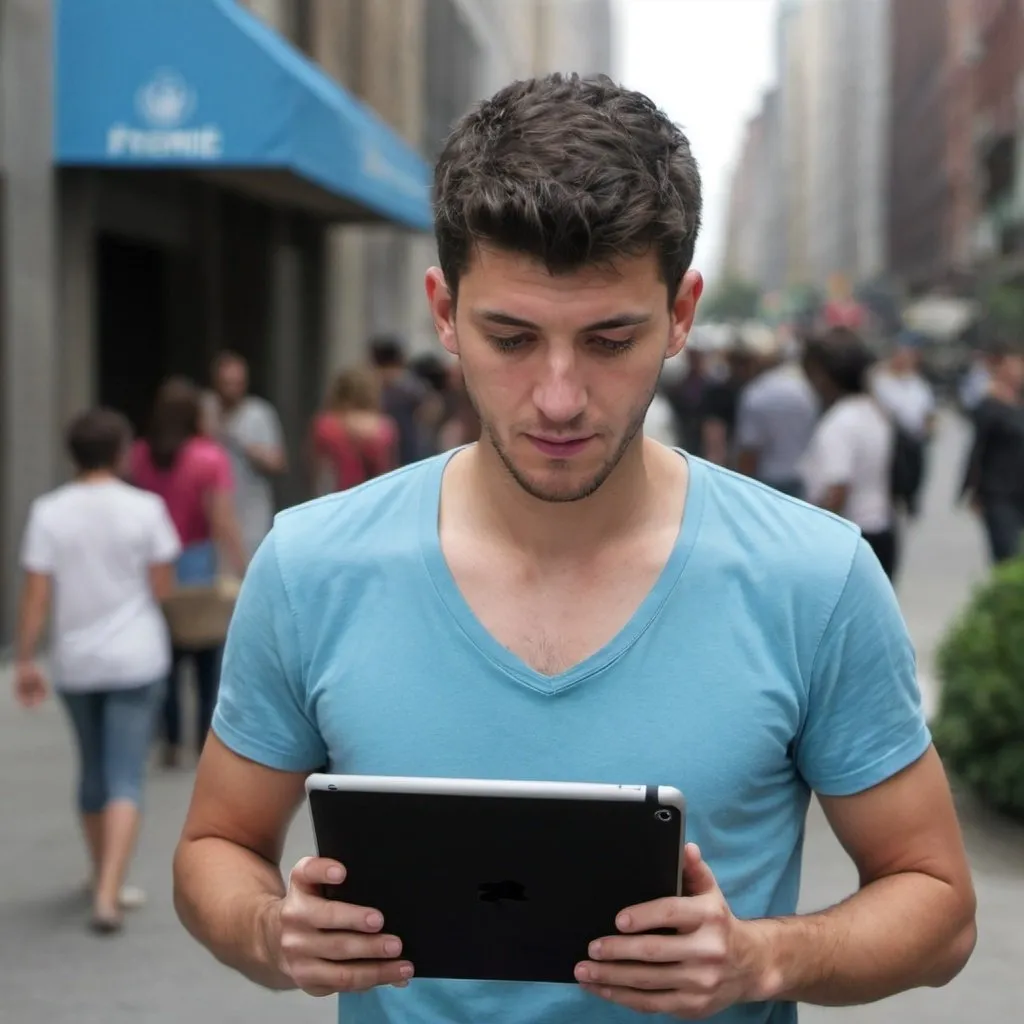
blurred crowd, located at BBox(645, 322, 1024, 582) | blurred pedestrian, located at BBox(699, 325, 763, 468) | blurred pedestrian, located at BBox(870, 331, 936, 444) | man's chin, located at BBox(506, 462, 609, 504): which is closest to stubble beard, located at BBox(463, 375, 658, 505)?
man's chin, located at BBox(506, 462, 609, 504)

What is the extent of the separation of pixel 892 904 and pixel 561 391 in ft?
2.42

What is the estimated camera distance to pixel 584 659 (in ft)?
7.97

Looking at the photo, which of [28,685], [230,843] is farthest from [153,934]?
[230,843]

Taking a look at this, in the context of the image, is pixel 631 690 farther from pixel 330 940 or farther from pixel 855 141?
pixel 855 141

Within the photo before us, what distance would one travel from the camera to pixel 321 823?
7.29ft

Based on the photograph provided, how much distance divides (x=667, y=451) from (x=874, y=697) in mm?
452

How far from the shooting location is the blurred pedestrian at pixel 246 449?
11.6 m

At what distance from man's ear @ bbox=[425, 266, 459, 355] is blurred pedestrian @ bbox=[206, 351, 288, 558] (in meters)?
9.03

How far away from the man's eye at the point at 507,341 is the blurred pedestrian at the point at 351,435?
10374 millimetres

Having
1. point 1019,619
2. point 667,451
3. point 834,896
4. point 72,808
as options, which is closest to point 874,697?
point 667,451

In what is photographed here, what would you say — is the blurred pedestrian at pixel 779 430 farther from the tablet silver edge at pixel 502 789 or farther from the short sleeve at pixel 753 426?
the tablet silver edge at pixel 502 789

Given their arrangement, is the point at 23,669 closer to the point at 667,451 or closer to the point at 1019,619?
the point at 1019,619

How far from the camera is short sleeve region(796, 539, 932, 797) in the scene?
7.99 feet

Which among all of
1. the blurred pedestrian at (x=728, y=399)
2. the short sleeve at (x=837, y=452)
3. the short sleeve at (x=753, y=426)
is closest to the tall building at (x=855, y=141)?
the blurred pedestrian at (x=728, y=399)
